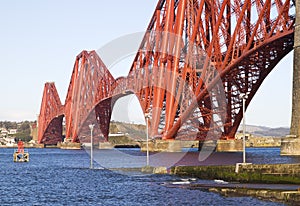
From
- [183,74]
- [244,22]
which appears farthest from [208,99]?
[244,22]

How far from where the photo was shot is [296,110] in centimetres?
7088

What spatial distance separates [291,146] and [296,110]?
371 centimetres

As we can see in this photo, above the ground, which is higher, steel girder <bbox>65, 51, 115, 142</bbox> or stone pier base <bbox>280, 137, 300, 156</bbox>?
steel girder <bbox>65, 51, 115, 142</bbox>

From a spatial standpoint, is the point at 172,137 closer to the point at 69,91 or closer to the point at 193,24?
the point at 193,24

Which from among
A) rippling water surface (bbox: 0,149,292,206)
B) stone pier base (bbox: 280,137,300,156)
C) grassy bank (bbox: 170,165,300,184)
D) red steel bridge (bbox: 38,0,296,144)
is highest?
red steel bridge (bbox: 38,0,296,144)

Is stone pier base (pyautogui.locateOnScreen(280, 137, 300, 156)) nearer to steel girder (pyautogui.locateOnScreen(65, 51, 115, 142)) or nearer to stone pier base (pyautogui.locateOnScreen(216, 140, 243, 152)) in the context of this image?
stone pier base (pyautogui.locateOnScreen(216, 140, 243, 152))

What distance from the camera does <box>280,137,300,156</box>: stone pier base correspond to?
6988 centimetres

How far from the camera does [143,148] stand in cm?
12688

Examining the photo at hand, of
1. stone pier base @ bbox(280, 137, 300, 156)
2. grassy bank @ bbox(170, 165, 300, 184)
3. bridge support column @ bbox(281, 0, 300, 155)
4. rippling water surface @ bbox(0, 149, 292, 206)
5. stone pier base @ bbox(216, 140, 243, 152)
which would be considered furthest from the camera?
stone pier base @ bbox(216, 140, 243, 152)

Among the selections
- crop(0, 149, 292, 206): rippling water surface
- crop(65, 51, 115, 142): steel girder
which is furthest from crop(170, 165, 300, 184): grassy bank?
crop(65, 51, 115, 142): steel girder

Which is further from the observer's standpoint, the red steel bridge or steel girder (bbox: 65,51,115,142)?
steel girder (bbox: 65,51,115,142)

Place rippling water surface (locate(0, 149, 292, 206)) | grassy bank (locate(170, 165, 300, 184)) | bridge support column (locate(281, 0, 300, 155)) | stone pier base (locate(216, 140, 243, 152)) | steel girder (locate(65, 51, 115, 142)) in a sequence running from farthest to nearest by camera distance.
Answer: steel girder (locate(65, 51, 115, 142)), stone pier base (locate(216, 140, 243, 152)), bridge support column (locate(281, 0, 300, 155)), grassy bank (locate(170, 165, 300, 184)), rippling water surface (locate(0, 149, 292, 206))

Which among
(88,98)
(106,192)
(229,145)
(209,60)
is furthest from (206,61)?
(88,98)

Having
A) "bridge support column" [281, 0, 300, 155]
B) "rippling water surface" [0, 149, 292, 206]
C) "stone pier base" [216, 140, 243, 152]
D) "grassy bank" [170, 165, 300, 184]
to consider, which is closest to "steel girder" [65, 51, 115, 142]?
"stone pier base" [216, 140, 243, 152]
